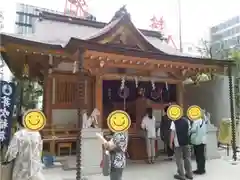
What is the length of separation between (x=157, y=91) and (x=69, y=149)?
4.27 metres

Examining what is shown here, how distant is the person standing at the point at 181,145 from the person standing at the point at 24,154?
3184mm

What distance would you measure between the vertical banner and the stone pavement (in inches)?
72.5

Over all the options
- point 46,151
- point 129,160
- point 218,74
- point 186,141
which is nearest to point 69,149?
point 46,151

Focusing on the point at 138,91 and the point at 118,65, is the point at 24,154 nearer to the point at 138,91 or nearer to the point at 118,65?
the point at 118,65

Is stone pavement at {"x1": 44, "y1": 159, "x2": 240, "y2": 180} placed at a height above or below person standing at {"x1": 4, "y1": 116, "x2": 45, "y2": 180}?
below

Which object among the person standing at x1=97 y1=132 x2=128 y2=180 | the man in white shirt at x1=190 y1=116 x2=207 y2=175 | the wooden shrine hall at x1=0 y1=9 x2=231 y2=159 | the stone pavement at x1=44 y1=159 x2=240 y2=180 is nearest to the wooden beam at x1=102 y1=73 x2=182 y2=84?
the wooden shrine hall at x1=0 y1=9 x2=231 y2=159

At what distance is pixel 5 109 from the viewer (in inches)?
204

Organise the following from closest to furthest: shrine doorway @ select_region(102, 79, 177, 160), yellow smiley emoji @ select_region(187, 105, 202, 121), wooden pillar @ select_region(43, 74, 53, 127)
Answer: yellow smiley emoji @ select_region(187, 105, 202, 121)
wooden pillar @ select_region(43, 74, 53, 127)
shrine doorway @ select_region(102, 79, 177, 160)

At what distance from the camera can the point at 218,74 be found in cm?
979

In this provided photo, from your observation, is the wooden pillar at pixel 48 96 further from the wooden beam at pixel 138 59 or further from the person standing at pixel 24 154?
the person standing at pixel 24 154

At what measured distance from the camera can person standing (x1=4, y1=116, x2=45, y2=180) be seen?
4273 mm

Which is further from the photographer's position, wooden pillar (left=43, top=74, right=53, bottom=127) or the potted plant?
wooden pillar (left=43, top=74, right=53, bottom=127)

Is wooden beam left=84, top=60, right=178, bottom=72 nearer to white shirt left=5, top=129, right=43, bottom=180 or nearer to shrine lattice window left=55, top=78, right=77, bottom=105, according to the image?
shrine lattice window left=55, top=78, right=77, bottom=105

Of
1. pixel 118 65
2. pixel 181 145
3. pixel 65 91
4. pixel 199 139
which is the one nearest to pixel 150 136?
pixel 199 139
